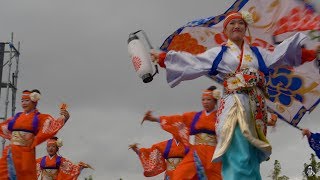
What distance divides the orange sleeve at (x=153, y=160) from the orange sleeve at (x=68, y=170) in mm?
1301

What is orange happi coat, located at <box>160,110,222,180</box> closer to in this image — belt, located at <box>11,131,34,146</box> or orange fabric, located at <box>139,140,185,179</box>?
belt, located at <box>11,131,34,146</box>

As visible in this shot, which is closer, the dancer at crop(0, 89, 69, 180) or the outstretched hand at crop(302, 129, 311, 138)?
the outstretched hand at crop(302, 129, 311, 138)

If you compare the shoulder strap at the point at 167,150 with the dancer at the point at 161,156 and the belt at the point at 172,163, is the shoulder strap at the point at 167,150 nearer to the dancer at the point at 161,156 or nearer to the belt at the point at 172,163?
the dancer at the point at 161,156

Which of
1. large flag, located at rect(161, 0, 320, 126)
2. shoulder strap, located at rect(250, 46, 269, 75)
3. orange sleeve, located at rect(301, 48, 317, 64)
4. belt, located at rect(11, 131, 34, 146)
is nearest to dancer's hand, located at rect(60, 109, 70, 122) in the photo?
belt, located at rect(11, 131, 34, 146)

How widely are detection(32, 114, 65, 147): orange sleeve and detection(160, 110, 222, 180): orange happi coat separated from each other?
1.41 m

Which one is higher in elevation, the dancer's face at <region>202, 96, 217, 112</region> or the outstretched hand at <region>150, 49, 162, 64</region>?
the outstretched hand at <region>150, 49, 162, 64</region>

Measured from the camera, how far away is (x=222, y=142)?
170 inches

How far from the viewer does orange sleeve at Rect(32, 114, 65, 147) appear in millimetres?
7992

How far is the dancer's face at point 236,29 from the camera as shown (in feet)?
15.2

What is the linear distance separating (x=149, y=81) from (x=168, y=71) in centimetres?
38

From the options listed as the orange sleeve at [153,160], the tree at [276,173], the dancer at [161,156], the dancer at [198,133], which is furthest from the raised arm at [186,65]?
the tree at [276,173]

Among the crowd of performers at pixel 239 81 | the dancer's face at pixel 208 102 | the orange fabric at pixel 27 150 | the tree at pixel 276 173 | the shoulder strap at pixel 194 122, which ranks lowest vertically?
the tree at pixel 276 173

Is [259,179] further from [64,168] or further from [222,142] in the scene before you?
[64,168]

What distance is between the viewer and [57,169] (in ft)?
33.3
